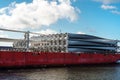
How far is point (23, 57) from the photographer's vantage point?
67.3m

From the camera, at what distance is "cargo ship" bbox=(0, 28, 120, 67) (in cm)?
6688

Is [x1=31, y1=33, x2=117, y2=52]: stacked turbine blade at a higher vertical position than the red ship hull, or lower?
higher

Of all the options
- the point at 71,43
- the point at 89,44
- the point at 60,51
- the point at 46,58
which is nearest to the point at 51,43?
the point at 60,51

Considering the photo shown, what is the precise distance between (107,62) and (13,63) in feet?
132

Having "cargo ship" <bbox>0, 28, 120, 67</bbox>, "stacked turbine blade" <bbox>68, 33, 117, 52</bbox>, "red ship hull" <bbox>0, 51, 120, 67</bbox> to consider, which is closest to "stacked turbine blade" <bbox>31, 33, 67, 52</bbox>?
"cargo ship" <bbox>0, 28, 120, 67</bbox>

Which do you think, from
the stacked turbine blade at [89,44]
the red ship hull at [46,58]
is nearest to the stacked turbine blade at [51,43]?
the stacked turbine blade at [89,44]

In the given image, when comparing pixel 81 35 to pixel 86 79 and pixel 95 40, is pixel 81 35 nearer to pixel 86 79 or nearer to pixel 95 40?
pixel 95 40

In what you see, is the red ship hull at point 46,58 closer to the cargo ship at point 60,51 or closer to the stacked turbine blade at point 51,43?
the cargo ship at point 60,51

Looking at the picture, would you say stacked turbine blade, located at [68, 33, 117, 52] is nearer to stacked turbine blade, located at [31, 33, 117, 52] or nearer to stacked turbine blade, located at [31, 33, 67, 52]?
stacked turbine blade, located at [31, 33, 117, 52]

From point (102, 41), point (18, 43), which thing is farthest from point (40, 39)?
point (102, 41)

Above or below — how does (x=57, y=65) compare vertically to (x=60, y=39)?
below

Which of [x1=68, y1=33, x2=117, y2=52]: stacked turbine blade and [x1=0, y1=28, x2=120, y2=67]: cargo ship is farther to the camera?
[x1=68, y1=33, x2=117, y2=52]: stacked turbine blade

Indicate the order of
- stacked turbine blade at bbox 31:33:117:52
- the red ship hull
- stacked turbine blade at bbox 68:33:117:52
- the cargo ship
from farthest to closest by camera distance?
stacked turbine blade at bbox 68:33:117:52
stacked turbine blade at bbox 31:33:117:52
the cargo ship
the red ship hull

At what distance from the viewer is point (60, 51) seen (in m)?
90.7
